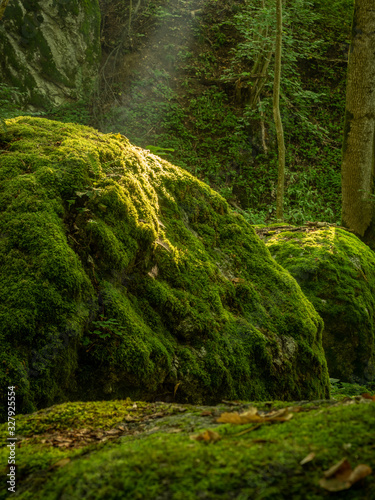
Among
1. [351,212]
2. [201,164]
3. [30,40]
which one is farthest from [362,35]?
[30,40]

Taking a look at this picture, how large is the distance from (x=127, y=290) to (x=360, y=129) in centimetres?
750

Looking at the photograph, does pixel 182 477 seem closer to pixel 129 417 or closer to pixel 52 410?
pixel 129 417

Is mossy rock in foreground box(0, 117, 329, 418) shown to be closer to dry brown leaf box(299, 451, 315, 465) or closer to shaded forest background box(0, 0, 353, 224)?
dry brown leaf box(299, 451, 315, 465)

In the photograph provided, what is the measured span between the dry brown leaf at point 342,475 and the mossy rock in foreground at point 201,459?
1cm

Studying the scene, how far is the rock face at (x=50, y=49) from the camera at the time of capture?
1245 centimetres

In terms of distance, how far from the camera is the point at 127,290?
9.37ft

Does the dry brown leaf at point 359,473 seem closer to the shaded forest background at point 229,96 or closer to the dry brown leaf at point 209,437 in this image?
the dry brown leaf at point 209,437

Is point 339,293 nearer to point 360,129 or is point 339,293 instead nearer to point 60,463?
point 360,129

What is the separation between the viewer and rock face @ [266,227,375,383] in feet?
18.4

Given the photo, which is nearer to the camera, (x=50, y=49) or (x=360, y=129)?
(x=360, y=129)

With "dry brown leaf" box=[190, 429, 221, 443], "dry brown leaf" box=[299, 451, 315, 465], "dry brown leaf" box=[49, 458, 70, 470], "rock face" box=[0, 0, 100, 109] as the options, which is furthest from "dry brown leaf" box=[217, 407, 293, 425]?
"rock face" box=[0, 0, 100, 109]

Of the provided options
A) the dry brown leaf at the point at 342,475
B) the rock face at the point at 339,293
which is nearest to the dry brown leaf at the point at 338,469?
the dry brown leaf at the point at 342,475

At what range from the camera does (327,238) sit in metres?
6.58

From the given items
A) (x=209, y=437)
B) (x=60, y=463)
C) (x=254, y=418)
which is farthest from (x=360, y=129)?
(x=60, y=463)
